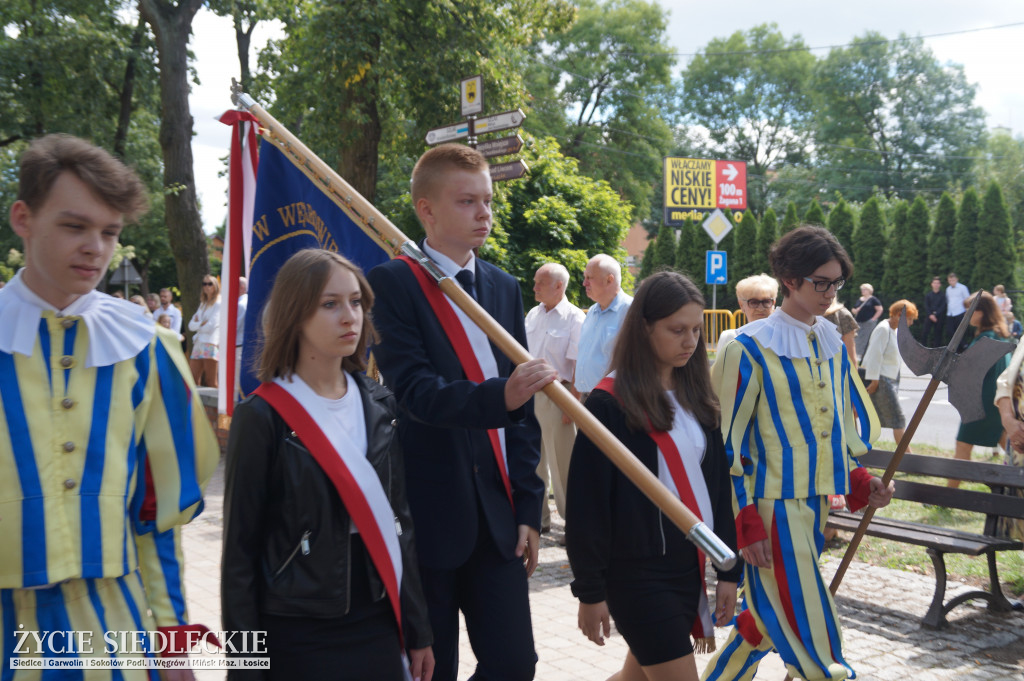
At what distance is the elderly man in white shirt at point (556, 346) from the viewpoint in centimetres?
763

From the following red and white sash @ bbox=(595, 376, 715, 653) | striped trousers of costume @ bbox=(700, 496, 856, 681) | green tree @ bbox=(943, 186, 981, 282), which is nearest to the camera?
red and white sash @ bbox=(595, 376, 715, 653)

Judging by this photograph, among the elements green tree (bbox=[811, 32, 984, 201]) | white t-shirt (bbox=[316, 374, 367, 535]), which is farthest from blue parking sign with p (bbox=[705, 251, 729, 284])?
green tree (bbox=[811, 32, 984, 201])

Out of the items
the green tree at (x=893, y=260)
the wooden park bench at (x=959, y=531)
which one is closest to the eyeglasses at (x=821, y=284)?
the wooden park bench at (x=959, y=531)

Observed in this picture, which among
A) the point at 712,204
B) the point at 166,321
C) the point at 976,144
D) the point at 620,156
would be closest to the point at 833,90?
the point at 976,144

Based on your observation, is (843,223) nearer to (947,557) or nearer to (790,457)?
(947,557)

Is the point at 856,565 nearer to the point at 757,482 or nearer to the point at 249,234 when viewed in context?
the point at 757,482

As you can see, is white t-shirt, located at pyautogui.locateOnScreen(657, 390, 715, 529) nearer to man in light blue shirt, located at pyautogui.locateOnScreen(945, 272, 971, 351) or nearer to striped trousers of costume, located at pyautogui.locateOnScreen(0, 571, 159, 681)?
striped trousers of costume, located at pyautogui.locateOnScreen(0, 571, 159, 681)

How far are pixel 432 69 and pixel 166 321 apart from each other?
8.06 metres

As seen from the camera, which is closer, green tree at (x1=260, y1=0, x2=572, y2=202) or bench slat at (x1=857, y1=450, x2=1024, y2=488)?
bench slat at (x1=857, y1=450, x2=1024, y2=488)

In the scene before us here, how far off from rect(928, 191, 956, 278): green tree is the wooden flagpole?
3036 centimetres

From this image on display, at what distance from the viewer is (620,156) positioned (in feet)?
146

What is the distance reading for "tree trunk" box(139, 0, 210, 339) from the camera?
14.9m

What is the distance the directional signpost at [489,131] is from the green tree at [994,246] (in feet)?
82.7

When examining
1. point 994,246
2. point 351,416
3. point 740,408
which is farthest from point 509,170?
point 994,246
